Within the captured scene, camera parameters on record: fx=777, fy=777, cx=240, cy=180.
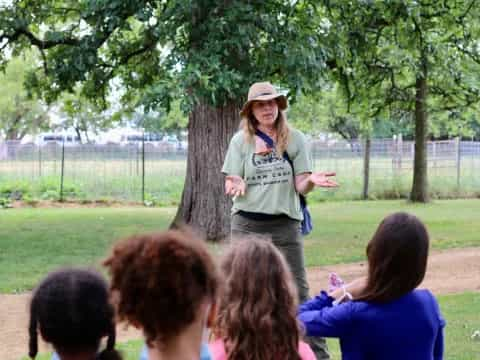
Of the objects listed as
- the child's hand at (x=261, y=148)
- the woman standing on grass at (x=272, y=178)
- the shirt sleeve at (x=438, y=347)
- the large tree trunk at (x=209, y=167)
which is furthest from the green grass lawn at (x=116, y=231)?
the shirt sleeve at (x=438, y=347)

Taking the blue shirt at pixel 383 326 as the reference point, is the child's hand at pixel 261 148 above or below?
above

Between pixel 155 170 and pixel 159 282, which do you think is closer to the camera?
pixel 159 282

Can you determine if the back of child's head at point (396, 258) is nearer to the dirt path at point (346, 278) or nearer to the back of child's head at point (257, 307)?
the back of child's head at point (257, 307)

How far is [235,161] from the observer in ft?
18.2

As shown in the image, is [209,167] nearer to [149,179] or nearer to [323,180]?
[323,180]

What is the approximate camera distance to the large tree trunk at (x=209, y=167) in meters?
Result: 12.9

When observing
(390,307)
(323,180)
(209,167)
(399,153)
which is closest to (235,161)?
(323,180)

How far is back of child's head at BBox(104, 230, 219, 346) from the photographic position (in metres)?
2.16

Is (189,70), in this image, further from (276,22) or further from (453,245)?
(453,245)

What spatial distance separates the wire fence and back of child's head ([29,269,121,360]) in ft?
67.4

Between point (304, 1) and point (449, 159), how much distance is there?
1789cm

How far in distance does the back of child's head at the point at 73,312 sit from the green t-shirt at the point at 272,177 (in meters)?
3.07

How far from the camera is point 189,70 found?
9711 millimetres

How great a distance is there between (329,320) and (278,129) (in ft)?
7.85
